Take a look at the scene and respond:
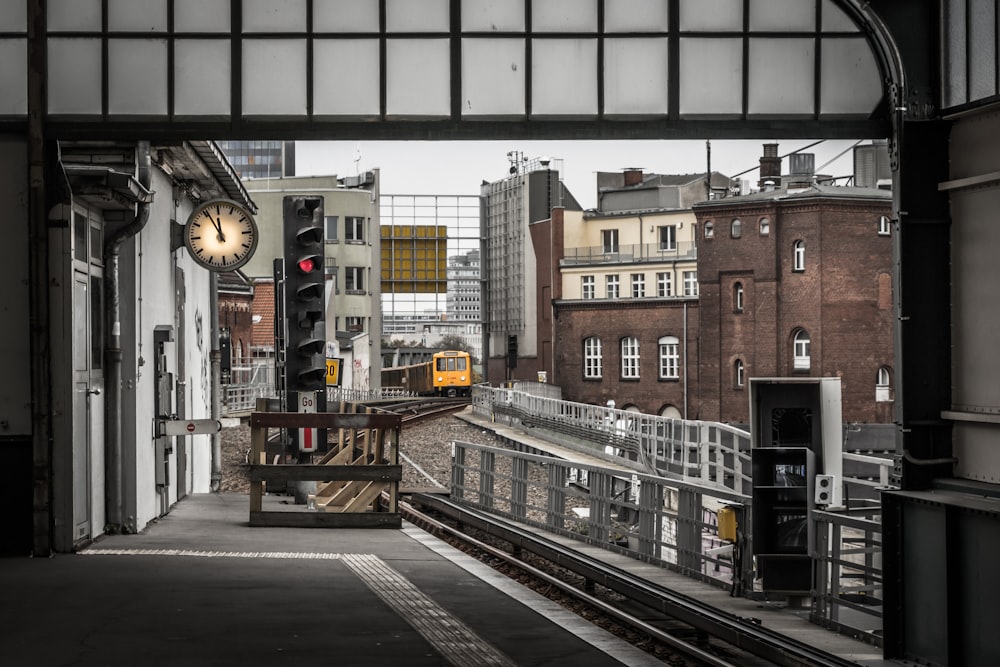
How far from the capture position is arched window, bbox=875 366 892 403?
2477 inches

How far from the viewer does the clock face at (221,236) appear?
59.7 ft

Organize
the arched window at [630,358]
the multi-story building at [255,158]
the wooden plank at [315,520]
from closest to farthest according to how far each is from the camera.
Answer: the wooden plank at [315,520] → the arched window at [630,358] → the multi-story building at [255,158]

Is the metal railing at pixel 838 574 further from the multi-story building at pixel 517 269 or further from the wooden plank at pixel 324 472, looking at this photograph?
the multi-story building at pixel 517 269

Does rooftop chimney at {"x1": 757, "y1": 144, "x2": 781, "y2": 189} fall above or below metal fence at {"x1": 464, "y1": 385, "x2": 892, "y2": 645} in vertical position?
above

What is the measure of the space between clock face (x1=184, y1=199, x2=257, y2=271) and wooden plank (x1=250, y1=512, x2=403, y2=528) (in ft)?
11.1

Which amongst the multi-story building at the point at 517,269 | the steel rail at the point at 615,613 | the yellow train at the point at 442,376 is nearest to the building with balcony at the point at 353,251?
the yellow train at the point at 442,376

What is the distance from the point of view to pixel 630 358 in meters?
73.6

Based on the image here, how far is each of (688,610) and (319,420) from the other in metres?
6.98

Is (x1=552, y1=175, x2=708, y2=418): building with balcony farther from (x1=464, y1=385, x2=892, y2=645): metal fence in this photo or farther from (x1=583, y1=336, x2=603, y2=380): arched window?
(x1=464, y1=385, x2=892, y2=645): metal fence

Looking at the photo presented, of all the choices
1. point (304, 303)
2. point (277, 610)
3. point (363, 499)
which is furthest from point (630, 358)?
point (277, 610)

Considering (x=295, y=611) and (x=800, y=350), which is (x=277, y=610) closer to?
(x=295, y=611)

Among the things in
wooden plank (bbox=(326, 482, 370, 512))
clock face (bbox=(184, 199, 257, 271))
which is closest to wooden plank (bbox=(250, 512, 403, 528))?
wooden plank (bbox=(326, 482, 370, 512))

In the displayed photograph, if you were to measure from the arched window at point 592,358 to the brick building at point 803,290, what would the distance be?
31.1 ft

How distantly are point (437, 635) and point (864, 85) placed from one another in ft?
19.6
